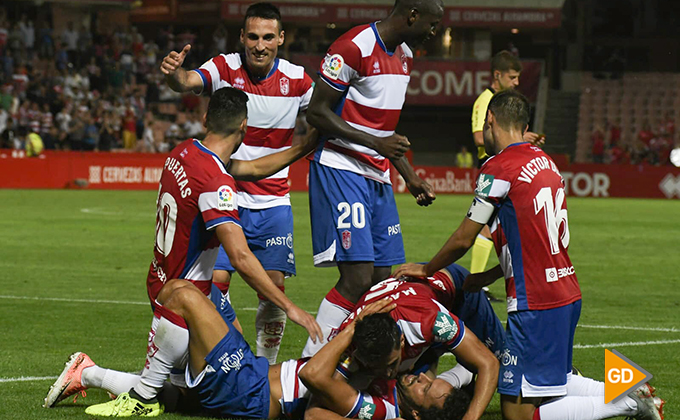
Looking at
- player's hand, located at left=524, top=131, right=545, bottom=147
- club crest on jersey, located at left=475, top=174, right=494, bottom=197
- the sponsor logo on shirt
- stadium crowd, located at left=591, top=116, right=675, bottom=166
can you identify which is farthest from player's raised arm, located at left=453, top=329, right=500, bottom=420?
stadium crowd, located at left=591, top=116, right=675, bottom=166

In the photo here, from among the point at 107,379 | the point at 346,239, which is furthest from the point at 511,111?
the point at 107,379

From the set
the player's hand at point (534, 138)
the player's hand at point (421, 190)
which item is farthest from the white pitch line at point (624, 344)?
the player's hand at point (421, 190)

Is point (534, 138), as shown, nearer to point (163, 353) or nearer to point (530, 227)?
point (530, 227)

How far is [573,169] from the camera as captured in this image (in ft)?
115

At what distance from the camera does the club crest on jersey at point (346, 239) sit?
6.62 metres

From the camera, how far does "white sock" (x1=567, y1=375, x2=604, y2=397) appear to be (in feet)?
19.6

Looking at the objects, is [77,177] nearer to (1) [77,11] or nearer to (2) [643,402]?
(1) [77,11]

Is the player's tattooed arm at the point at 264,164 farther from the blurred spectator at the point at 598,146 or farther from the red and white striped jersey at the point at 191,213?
the blurred spectator at the point at 598,146

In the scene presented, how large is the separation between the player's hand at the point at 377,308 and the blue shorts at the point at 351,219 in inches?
36.6

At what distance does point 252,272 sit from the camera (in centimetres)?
566

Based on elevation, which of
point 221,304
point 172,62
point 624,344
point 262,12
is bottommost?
point 624,344

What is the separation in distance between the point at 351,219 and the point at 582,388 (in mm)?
1739

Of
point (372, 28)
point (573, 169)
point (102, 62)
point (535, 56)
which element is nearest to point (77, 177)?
point (102, 62)

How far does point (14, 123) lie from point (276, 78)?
27.0 m
